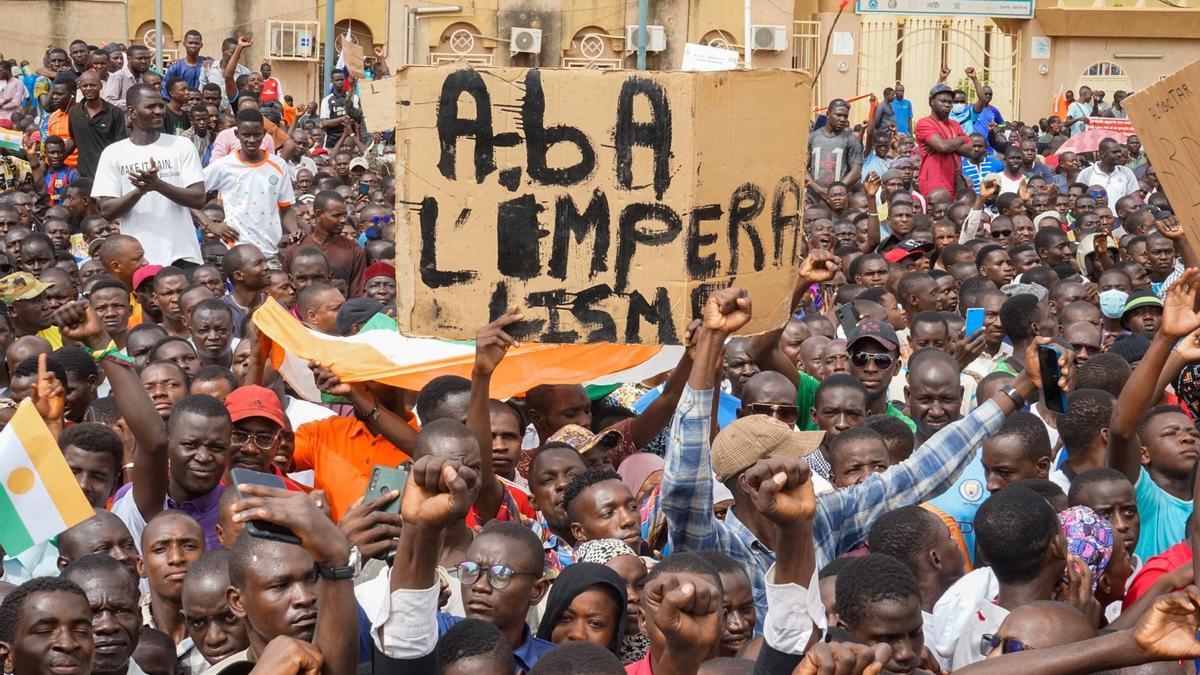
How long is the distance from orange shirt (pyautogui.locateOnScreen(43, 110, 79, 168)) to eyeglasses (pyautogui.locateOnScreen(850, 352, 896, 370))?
8.67 meters

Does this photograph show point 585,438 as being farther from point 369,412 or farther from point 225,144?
point 225,144

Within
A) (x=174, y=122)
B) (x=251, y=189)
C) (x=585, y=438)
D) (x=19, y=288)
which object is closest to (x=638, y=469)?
(x=585, y=438)

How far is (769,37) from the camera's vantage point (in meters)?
29.6

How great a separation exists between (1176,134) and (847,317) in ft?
12.0

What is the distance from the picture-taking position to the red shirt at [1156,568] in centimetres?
455

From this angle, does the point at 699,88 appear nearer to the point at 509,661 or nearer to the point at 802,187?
the point at 802,187

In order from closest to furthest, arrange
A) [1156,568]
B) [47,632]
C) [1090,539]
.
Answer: [47,632] → [1156,568] → [1090,539]

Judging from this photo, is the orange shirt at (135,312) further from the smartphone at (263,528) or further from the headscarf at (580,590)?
the smartphone at (263,528)

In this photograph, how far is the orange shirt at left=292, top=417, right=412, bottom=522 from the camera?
5996mm

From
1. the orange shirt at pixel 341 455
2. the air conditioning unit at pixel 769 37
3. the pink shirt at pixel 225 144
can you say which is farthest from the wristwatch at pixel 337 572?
the air conditioning unit at pixel 769 37

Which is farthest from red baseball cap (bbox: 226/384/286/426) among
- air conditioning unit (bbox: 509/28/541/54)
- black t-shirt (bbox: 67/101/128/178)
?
air conditioning unit (bbox: 509/28/541/54)

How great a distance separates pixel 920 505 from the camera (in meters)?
5.18

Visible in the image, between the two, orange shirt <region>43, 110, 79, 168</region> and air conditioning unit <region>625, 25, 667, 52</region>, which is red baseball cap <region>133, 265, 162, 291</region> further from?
air conditioning unit <region>625, 25, 667, 52</region>

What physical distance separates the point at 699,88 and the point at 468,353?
236 cm
